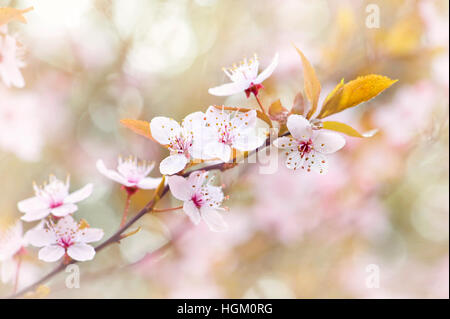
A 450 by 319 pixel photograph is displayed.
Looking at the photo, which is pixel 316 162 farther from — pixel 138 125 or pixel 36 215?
pixel 36 215

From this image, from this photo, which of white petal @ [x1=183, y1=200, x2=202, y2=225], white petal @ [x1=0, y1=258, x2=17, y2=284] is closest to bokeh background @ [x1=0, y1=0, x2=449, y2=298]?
white petal @ [x1=0, y1=258, x2=17, y2=284]

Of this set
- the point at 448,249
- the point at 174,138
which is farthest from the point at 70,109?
the point at 448,249

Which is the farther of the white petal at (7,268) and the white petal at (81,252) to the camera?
the white petal at (7,268)

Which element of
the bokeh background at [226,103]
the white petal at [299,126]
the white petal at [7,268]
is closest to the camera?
the white petal at [299,126]

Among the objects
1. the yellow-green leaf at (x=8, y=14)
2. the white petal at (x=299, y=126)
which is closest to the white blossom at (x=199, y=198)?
the white petal at (x=299, y=126)

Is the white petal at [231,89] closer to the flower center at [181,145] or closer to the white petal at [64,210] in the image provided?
the flower center at [181,145]

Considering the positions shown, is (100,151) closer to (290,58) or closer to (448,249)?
(290,58)
